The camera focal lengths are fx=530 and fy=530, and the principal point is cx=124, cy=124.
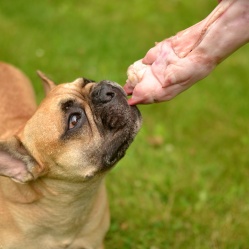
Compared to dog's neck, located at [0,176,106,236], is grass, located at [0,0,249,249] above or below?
below

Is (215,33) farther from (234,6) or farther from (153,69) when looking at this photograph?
(153,69)

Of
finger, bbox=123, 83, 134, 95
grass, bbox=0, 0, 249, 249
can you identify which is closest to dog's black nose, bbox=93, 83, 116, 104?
finger, bbox=123, 83, 134, 95

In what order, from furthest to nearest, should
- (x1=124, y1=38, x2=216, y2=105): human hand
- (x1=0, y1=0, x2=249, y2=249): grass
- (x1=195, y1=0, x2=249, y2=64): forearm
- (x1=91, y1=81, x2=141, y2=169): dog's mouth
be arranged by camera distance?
(x1=0, y1=0, x2=249, y2=249): grass < (x1=91, y1=81, x2=141, y2=169): dog's mouth < (x1=124, y1=38, x2=216, y2=105): human hand < (x1=195, y1=0, x2=249, y2=64): forearm

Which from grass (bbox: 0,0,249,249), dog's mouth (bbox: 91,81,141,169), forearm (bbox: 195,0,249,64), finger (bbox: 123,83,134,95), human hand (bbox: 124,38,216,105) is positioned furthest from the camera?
grass (bbox: 0,0,249,249)

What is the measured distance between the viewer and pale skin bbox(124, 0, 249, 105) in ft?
9.31

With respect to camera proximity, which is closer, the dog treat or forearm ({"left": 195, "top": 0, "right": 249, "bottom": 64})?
forearm ({"left": 195, "top": 0, "right": 249, "bottom": 64})

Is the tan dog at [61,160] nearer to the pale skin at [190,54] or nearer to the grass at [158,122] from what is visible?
the pale skin at [190,54]

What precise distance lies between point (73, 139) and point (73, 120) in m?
0.12

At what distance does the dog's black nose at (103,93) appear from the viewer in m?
3.27

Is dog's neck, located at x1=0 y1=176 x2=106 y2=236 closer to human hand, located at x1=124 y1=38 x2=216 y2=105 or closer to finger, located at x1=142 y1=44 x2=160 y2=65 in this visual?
human hand, located at x1=124 y1=38 x2=216 y2=105

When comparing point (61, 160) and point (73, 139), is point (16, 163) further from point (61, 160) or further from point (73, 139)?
point (73, 139)

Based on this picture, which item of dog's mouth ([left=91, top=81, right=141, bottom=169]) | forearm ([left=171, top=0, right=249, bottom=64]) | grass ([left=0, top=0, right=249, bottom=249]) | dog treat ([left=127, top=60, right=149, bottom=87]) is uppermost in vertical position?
forearm ([left=171, top=0, right=249, bottom=64])

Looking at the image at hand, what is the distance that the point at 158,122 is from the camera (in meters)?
5.71

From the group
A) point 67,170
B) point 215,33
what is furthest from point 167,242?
point 215,33
